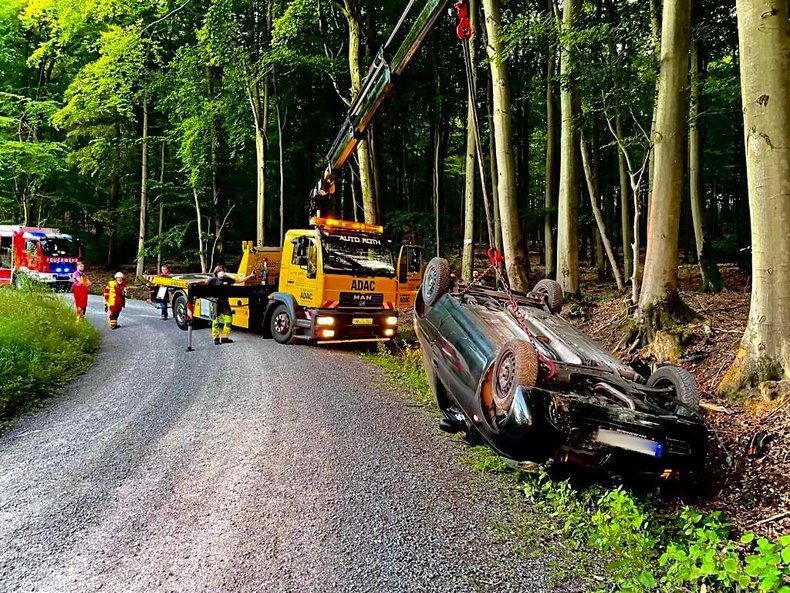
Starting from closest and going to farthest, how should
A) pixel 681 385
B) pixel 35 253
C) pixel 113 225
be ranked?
pixel 681 385, pixel 35 253, pixel 113 225

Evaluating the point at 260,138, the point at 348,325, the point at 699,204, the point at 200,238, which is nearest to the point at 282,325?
the point at 348,325

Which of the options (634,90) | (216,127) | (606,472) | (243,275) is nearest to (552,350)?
(606,472)

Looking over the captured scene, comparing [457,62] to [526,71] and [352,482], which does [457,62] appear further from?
[352,482]

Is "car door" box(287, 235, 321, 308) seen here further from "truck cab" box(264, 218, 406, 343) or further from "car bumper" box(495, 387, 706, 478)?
"car bumper" box(495, 387, 706, 478)

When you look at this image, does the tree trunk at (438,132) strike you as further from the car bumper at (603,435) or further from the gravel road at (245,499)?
the car bumper at (603,435)

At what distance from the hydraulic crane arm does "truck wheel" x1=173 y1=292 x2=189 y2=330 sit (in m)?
4.90

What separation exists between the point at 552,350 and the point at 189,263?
25960 mm

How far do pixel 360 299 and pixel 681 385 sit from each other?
7.54 m

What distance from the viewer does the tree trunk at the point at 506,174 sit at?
31.3ft

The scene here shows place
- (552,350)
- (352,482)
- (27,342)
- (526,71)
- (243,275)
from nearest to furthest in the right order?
(352,482), (552,350), (27,342), (243,275), (526,71)

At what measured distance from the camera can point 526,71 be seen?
1980cm

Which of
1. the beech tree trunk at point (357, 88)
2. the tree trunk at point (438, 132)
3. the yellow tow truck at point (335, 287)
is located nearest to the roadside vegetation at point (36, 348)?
the yellow tow truck at point (335, 287)

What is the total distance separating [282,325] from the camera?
37.9 ft

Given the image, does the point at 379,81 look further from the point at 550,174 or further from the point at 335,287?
the point at 550,174
